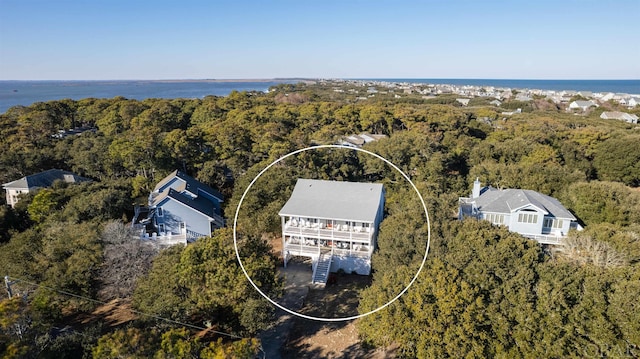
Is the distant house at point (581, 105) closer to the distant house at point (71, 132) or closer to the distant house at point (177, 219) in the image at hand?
the distant house at point (177, 219)

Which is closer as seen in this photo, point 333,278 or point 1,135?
point 333,278

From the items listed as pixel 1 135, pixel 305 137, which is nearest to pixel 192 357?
pixel 305 137

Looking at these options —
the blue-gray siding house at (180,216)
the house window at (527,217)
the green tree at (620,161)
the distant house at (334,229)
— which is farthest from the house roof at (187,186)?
the green tree at (620,161)

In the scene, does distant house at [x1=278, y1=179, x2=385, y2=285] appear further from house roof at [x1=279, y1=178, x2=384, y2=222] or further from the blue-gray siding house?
the blue-gray siding house

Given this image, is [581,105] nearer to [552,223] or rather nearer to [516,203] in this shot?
[552,223]

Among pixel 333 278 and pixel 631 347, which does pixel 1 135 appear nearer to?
pixel 333 278

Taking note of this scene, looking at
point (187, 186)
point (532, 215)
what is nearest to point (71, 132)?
point (187, 186)
